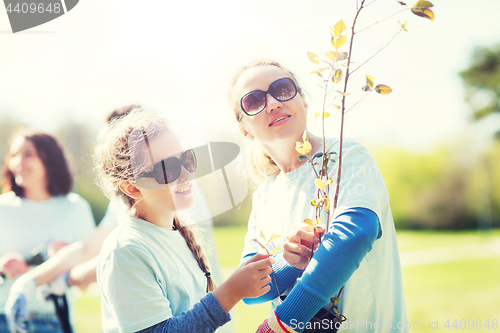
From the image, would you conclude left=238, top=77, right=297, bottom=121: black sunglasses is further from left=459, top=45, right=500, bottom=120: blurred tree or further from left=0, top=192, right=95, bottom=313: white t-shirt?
left=459, top=45, right=500, bottom=120: blurred tree

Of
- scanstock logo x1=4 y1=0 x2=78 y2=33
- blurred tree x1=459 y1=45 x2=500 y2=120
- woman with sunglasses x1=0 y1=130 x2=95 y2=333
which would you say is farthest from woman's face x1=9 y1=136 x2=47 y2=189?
blurred tree x1=459 y1=45 x2=500 y2=120

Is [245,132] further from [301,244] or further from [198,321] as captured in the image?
[198,321]

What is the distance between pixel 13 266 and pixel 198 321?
2.26 meters

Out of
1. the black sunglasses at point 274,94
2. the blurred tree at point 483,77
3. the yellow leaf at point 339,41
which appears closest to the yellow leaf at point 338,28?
the yellow leaf at point 339,41

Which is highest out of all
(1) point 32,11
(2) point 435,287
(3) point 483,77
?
(1) point 32,11

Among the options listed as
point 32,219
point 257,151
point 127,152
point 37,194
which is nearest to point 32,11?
point 37,194

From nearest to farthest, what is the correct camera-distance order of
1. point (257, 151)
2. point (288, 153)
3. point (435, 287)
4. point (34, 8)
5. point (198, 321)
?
1. point (198, 321)
2. point (288, 153)
3. point (257, 151)
4. point (34, 8)
5. point (435, 287)

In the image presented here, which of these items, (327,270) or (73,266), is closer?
(327,270)

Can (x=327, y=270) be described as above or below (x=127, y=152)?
below

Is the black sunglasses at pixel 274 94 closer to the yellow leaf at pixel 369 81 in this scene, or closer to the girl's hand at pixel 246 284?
the yellow leaf at pixel 369 81

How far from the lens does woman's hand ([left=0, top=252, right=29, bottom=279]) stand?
8.61ft

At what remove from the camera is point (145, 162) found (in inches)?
51.1

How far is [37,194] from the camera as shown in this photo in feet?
9.60

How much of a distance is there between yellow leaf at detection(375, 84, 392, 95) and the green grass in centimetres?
382
